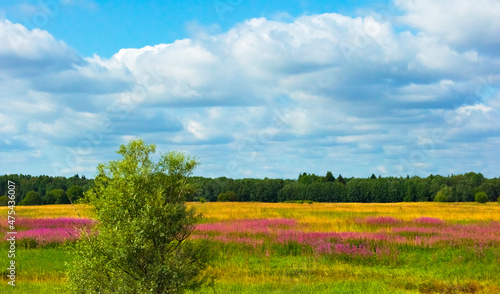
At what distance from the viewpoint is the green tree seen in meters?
8.48

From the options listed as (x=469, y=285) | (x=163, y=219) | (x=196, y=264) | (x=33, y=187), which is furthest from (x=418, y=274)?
(x=33, y=187)

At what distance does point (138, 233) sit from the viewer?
826 centimetres

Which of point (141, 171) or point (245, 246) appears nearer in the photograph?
point (141, 171)

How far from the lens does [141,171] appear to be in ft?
29.6

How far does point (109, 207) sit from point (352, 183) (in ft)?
435

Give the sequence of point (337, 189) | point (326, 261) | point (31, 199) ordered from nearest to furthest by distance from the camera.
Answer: point (326, 261) → point (31, 199) → point (337, 189)

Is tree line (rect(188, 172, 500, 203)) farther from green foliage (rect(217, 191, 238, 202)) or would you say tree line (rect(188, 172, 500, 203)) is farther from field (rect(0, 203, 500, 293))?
field (rect(0, 203, 500, 293))

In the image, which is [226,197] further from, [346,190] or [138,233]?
[138,233]

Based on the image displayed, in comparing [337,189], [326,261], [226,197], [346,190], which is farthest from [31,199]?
[346,190]

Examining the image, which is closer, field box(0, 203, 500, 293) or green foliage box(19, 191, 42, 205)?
field box(0, 203, 500, 293)

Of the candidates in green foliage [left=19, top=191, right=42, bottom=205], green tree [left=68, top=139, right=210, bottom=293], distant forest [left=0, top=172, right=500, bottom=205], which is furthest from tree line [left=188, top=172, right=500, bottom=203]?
green tree [left=68, top=139, right=210, bottom=293]

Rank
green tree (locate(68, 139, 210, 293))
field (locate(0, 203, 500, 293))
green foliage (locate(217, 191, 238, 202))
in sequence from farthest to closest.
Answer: green foliage (locate(217, 191, 238, 202))
field (locate(0, 203, 500, 293))
green tree (locate(68, 139, 210, 293))

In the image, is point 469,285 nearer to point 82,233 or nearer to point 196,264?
point 196,264

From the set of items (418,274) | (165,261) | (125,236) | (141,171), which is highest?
(141,171)
